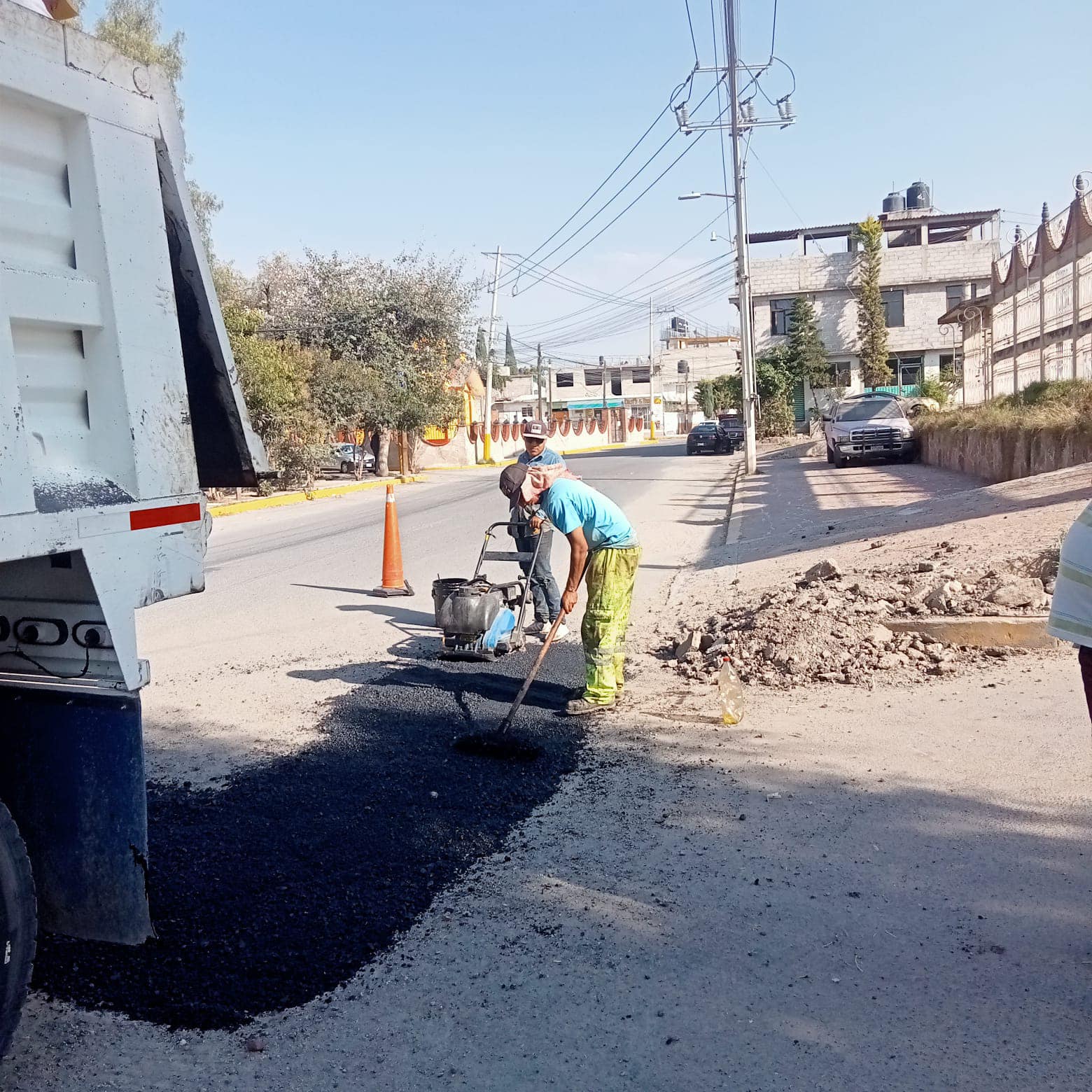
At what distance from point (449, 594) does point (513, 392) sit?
107062 mm

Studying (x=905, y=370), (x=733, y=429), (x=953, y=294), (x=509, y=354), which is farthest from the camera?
(x=509, y=354)

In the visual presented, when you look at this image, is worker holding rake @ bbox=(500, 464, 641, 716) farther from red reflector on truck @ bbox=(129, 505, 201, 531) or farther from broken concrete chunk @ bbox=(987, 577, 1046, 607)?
red reflector on truck @ bbox=(129, 505, 201, 531)

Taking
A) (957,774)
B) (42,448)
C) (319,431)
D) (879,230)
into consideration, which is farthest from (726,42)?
(42,448)

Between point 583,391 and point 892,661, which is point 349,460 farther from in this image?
point 583,391

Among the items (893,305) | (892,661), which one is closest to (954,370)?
(893,305)

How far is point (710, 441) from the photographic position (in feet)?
138

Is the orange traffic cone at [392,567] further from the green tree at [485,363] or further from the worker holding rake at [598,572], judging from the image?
the green tree at [485,363]

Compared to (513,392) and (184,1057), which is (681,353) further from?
(184,1057)

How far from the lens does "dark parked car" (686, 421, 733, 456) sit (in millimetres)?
41969

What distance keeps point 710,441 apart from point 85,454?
132ft

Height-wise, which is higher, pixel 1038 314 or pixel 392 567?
pixel 1038 314

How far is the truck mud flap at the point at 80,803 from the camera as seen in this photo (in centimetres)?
293

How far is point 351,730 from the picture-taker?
593 cm

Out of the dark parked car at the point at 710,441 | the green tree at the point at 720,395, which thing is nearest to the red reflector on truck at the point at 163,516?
the dark parked car at the point at 710,441
